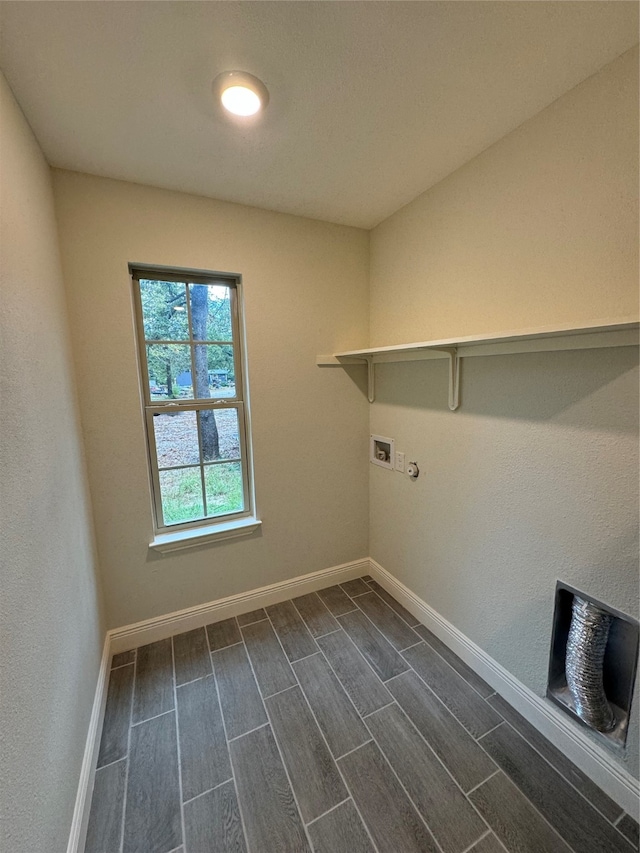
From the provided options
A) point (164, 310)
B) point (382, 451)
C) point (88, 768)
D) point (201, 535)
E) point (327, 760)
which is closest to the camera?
point (88, 768)

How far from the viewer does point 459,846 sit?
109 cm

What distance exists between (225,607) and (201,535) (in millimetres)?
527

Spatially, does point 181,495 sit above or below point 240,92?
below

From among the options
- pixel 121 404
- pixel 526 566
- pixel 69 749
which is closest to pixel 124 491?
pixel 121 404

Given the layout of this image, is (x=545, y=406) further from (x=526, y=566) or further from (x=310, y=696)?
(x=310, y=696)

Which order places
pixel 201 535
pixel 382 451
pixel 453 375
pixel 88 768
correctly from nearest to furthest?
pixel 88 768 < pixel 453 375 < pixel 201 535 < pixel 382 451

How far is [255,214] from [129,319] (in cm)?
94

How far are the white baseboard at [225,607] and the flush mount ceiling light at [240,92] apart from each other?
8.04 ft

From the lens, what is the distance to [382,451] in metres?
2.36

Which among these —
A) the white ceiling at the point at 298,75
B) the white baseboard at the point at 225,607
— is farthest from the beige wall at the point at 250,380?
the white ceiling at the point at 298,75

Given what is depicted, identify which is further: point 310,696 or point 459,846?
point 310,696

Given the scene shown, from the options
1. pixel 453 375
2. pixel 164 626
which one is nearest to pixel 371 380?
pixel 453 375

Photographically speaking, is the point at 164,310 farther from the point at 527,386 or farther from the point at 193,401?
the point at 527,386

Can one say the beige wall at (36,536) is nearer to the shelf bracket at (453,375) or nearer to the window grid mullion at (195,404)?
the window grid mullion at (195,404)
